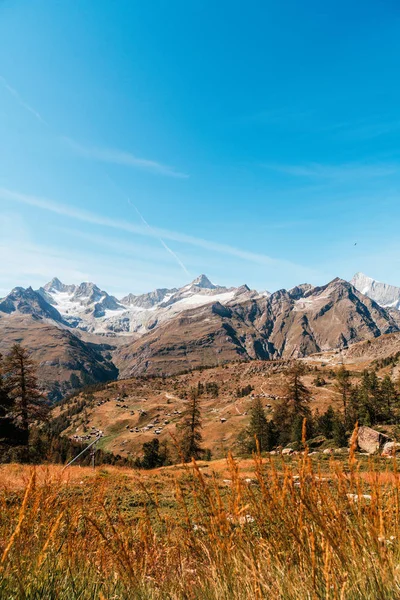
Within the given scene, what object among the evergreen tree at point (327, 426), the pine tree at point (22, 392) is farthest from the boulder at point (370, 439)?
the pine tree at point (22, 392)

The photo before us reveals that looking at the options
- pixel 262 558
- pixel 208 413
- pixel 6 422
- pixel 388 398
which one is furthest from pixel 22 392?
pixel 208 413

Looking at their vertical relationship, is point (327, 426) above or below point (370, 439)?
below

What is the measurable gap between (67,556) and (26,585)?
18.5 inches

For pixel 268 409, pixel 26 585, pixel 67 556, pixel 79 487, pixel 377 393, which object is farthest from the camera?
pixel 268 409

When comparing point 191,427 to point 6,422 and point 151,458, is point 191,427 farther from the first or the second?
point 6,422

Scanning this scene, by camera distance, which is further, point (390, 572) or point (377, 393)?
point (377, 393)

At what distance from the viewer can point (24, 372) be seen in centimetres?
3622

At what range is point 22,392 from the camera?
119ft

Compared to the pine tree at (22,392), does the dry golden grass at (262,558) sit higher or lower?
higher

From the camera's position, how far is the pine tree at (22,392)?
3578cm

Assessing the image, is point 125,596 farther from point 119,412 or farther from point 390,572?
point 119,412

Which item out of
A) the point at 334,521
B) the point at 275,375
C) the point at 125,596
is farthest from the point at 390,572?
the point at 275,375

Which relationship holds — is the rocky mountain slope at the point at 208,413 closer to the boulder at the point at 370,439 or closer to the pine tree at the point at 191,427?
the pine tree at the point at 191,427

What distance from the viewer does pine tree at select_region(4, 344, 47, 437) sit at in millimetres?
35781
